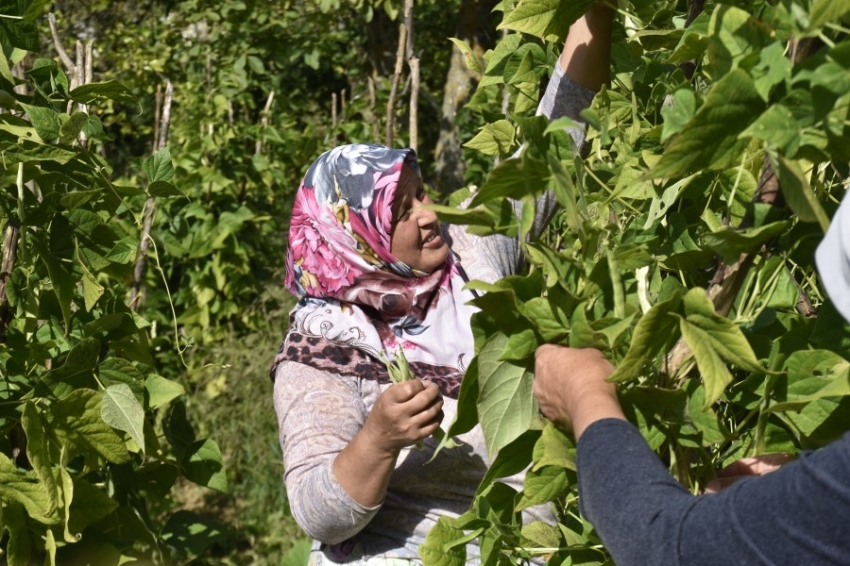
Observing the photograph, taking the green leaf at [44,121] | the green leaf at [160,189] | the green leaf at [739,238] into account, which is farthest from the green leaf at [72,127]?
the green leaf at [739,238]

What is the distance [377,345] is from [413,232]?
9.8 inches

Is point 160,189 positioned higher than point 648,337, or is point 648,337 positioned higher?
point 648,337

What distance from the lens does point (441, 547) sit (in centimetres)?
145

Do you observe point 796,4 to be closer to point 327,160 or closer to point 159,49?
point 327,160

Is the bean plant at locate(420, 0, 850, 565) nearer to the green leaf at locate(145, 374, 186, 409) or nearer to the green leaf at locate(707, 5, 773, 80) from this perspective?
the green leaf at locate(707, 5, 773, 80)

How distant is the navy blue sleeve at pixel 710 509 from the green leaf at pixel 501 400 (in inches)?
5.8

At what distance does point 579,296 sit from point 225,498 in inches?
143

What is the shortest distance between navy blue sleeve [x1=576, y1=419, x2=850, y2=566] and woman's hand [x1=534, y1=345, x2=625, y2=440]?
0.07 ft

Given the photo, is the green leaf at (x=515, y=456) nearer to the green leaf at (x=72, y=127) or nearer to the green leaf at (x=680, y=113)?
the green leaf at (x=680, y=113)

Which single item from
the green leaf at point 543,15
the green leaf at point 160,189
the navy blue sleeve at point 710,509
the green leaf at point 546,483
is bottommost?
the green leaf at point 546,483

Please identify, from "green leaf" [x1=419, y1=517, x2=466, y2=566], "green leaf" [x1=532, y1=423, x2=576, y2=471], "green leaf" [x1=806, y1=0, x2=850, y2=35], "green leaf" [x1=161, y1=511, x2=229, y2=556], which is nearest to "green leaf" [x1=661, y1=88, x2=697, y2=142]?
"green leaf" [x1=806, y1=0, x2=850, y2=35]

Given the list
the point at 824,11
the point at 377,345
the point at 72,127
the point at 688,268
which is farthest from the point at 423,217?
the point at 824,11

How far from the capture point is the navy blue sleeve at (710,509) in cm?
83

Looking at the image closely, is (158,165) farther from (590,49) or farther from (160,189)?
(590,49)
